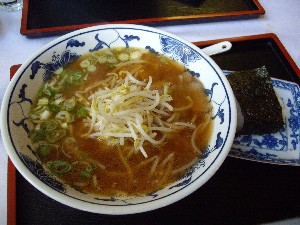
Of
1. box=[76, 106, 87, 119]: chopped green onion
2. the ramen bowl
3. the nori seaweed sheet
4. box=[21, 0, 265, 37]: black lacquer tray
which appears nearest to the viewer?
the ramen bowl

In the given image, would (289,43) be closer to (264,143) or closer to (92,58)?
(264,143)

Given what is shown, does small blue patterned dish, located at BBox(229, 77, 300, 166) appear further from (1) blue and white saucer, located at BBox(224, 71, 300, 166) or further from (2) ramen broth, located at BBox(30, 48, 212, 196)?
(2) ramen broth, located at BBox(30, 48, 212, 196)

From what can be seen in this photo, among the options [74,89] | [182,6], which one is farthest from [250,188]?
[182,6]

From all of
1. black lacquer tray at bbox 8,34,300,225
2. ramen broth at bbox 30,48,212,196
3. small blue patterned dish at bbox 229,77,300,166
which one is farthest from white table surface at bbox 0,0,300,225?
black lacquer tray at bbox 8,34,300,225

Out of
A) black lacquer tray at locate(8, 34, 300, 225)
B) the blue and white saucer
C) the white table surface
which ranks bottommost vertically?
black lacquer tray at locate(8, 34, 300, 225)

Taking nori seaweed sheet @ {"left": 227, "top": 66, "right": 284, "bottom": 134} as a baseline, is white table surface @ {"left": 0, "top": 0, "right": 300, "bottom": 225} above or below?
above

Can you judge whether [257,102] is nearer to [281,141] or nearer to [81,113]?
[281,141]
